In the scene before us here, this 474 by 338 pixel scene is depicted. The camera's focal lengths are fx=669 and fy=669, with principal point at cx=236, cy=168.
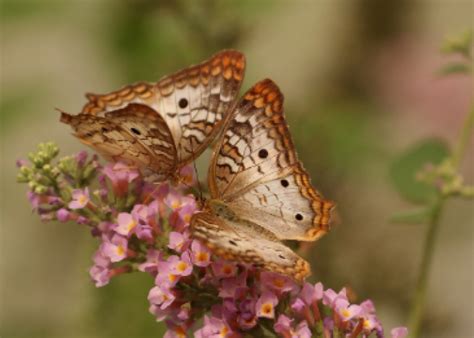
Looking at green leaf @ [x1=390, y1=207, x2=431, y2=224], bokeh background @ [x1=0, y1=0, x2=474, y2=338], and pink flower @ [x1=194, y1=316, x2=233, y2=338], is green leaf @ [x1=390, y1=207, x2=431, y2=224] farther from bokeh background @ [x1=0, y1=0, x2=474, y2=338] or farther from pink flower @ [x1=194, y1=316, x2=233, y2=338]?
pink flower @ [x1=194, y1=316, x2=233, y2=338]

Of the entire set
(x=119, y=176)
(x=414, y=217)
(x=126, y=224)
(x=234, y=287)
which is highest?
(x=414, y=217)

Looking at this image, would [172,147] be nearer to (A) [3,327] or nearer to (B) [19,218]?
(A) [3,327]

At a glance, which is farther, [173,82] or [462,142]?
[462,142]

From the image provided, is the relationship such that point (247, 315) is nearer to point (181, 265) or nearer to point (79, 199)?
point (181, 265)

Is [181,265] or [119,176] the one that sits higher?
[119,176]

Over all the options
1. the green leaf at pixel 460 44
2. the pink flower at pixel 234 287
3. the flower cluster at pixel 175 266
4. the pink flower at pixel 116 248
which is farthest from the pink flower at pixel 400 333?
the green leaf at pixel 460 44

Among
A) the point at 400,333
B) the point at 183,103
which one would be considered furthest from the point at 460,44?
the point at 400,333

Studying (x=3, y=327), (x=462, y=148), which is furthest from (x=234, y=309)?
(x=3, y=327)
